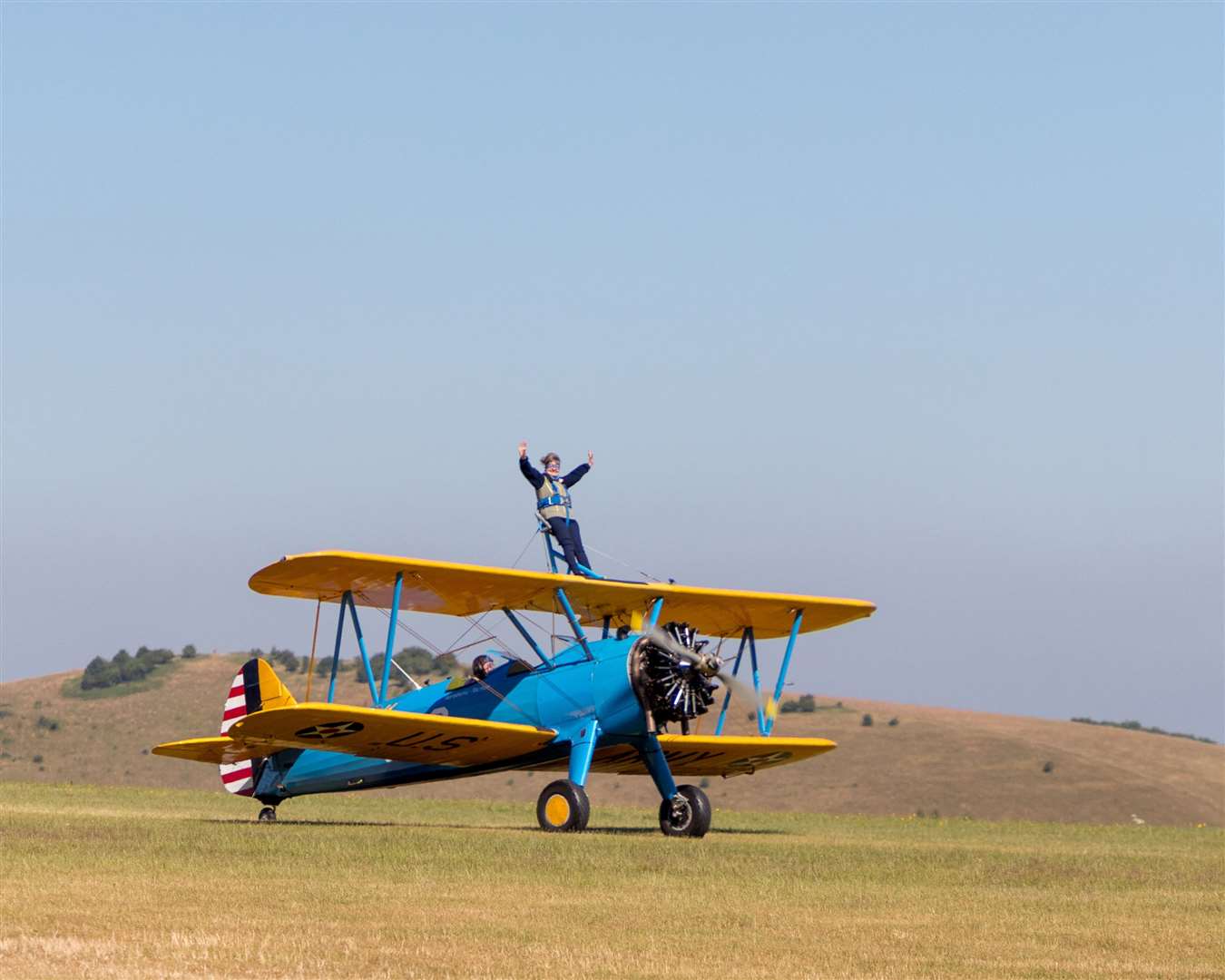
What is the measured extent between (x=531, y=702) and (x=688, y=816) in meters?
2.35

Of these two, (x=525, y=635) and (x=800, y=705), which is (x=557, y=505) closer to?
(x=525, y=635)

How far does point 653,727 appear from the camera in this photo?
19422mm

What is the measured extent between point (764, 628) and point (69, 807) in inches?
Result: 418

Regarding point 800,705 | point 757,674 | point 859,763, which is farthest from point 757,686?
point 800,705

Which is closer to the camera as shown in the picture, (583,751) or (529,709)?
(583,751)

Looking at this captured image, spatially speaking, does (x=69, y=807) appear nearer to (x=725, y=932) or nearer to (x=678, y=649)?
(x=678, y=649)

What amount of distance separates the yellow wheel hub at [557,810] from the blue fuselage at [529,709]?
0.86 metres

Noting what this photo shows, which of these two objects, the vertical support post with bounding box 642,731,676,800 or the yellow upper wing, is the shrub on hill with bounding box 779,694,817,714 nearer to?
the yellow upper wing

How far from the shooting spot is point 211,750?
22.5m

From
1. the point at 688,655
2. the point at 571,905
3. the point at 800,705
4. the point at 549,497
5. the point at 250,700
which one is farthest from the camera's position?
the point at 800,705

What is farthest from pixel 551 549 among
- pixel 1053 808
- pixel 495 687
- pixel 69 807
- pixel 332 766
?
pixel 1053 808

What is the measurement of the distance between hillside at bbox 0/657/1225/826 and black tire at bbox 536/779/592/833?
25.1 m

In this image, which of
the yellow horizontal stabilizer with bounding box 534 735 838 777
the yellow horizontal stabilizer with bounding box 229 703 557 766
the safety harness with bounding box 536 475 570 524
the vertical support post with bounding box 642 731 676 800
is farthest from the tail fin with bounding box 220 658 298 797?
the vertical support post with bounding box 642 731 676 800

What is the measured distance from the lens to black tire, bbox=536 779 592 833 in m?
18.9
